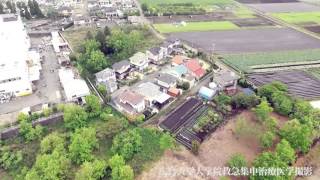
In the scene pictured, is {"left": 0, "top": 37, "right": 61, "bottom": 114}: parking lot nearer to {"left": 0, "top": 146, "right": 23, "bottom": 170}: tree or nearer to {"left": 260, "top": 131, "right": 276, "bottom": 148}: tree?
{"left": 0, "top": 146, "right": 23, "bottom": 170}: tree

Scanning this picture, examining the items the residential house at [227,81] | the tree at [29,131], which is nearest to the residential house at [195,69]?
the residential house at [227,81]

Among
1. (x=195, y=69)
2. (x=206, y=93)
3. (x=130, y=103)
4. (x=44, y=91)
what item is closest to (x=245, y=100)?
(x=206, y=93)

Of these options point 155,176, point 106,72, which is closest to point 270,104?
point 155,176

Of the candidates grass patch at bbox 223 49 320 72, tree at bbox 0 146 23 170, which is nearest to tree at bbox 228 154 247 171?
tree at bbox 0 146 23 170

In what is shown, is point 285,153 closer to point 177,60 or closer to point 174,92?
point 174,92

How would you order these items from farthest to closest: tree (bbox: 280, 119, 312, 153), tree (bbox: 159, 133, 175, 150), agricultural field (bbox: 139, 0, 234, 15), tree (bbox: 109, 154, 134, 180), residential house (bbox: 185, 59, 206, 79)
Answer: agricultural field (bbox: 139, 0, 234, 15) → residential house (bbox: 185, 59, 206, 79) → tree (bbox: 159, 133, 175, 150) → tree (bbox: 280, 119, 312, 153) → tree (bbox: 109, 154, 134, 180)

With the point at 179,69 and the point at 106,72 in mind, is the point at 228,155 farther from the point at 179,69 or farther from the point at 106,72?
the point at 106,72
